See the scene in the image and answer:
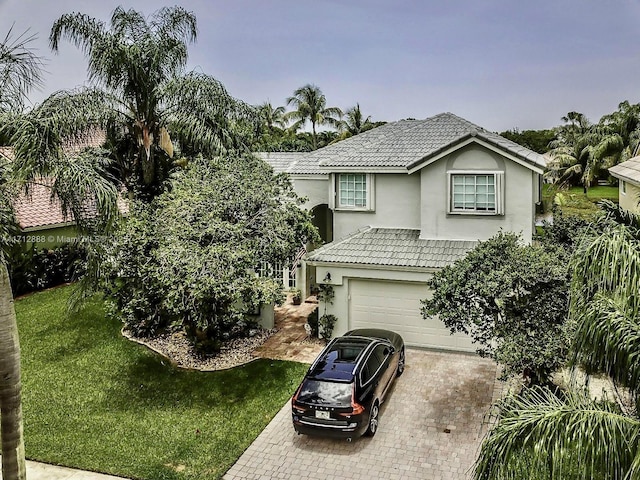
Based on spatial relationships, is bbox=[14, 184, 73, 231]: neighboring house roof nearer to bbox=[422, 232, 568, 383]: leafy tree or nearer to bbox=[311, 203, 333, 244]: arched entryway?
bbox=[311, 203, 333, 244]: arched entryway

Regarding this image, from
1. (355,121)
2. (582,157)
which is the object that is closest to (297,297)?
(355,121)

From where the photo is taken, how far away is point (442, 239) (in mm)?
18578

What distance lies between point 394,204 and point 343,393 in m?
9.50

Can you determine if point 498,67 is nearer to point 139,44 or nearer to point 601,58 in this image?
point 601,58

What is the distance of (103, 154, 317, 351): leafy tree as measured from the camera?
46.7ft

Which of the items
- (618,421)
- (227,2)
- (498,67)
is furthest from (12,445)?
(498,67)

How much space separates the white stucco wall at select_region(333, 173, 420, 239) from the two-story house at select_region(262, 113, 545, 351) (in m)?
0.04

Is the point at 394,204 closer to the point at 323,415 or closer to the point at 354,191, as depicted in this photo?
the point at 354,191

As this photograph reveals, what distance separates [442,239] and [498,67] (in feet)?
55.2

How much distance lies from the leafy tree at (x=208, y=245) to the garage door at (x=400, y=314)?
2679 millimetres

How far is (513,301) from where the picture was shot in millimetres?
12469

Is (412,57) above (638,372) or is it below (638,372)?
above

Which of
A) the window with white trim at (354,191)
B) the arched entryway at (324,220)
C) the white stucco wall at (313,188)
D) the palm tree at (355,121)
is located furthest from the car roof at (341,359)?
the palm tree at (355,121)

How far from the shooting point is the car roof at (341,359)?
12516mm
